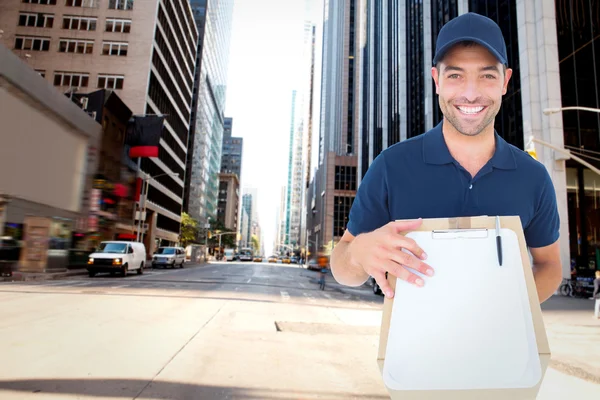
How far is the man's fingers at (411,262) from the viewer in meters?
1.27

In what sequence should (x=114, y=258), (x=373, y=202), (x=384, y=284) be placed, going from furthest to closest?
(x=114, y=258), (x=373, y=202), (x=384, y=284)

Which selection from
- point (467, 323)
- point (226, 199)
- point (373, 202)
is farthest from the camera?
point (226, 199)

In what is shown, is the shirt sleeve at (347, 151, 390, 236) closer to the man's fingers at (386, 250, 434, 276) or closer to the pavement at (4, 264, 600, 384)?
the man's fingers at (386, 250, 434, 276)

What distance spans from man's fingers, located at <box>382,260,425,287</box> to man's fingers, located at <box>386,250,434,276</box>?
0.02 m

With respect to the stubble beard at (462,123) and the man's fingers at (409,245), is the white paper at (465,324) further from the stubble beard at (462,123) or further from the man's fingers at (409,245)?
the stubble beard at (462,123)

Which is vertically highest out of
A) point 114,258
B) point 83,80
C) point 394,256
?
point 83,80

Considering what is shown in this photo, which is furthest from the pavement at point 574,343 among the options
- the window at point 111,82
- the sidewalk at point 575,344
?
the window at point 111,82

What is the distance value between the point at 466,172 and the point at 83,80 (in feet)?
134

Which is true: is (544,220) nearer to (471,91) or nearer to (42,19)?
(471,91)

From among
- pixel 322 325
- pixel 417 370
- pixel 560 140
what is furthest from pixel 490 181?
pixel 560 140

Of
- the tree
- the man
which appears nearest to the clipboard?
the man

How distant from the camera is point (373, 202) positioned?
1782 mm

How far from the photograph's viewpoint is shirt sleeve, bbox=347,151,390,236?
178 cm

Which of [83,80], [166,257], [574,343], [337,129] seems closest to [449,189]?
[574,343]
